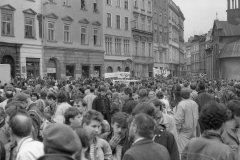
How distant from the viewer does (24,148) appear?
5.49 meters

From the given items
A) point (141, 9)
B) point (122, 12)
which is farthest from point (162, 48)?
point (122, 12)

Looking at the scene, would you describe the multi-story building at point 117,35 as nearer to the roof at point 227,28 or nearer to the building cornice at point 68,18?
the building cornice at point 68,18

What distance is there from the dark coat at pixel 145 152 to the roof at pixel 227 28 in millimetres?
84501

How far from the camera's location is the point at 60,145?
4.02 m

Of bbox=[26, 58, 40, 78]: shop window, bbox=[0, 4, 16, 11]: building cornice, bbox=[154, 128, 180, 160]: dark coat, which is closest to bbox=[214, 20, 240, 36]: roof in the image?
bbox=[26, 58, 40, 78]: shop window

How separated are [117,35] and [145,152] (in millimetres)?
51256

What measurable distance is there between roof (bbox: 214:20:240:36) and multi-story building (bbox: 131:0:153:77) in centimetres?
2587

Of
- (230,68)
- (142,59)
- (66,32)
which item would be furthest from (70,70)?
(230,68)

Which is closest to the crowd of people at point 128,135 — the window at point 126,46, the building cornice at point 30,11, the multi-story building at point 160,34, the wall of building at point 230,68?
the building cornice at point 30,11

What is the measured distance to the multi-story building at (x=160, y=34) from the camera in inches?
2753

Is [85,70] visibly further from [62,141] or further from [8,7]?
[62,141]

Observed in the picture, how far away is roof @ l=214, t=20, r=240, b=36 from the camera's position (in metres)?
87.6

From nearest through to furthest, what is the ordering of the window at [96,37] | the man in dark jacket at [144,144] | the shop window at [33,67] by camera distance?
the man in dark jacket at [144,144] → the shop window at [33,67] → the window at [96,37]

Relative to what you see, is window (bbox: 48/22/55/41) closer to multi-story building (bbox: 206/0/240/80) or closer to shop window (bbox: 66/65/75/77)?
shop window (bbox: 66/65/75/77)
